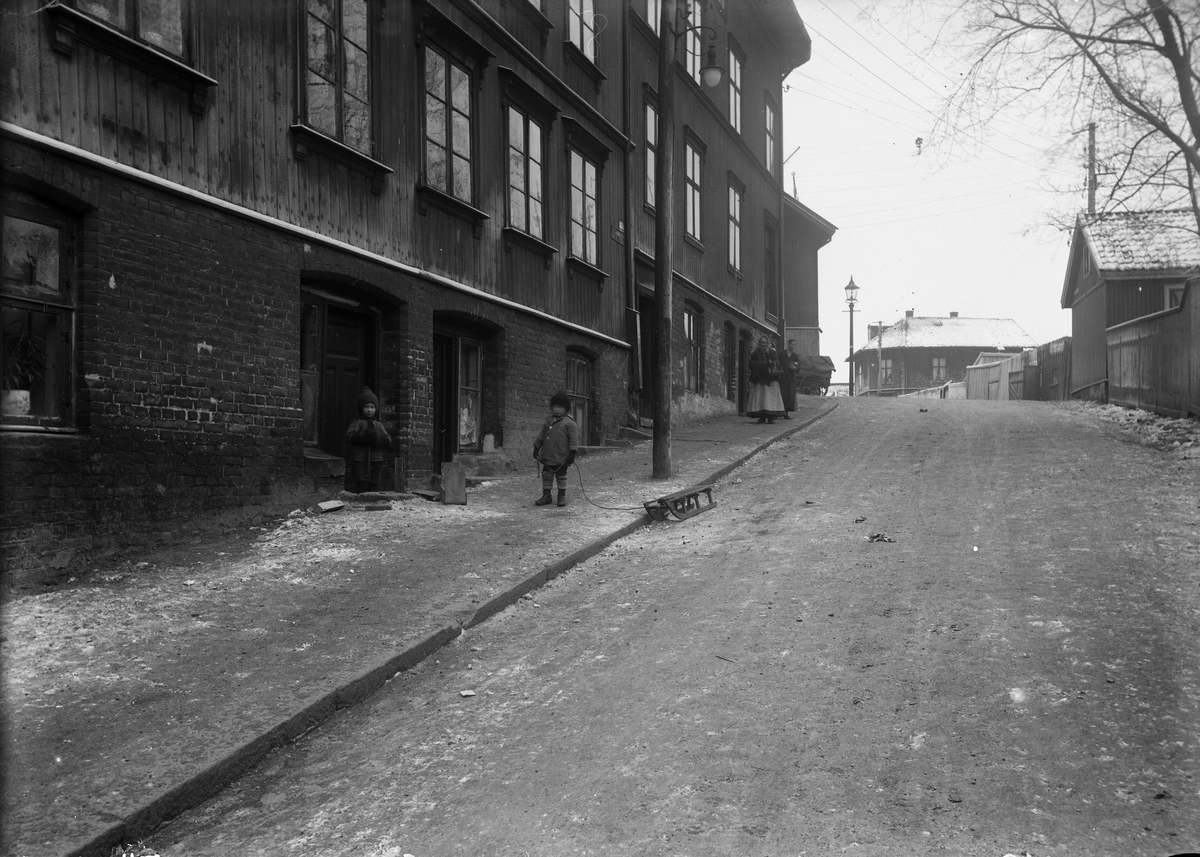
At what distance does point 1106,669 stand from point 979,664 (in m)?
0.65

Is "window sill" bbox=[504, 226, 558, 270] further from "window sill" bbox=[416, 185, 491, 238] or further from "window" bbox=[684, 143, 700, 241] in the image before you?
"window" bbox=[684, 143, 700, 241]

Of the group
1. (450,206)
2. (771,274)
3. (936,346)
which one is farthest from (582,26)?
(936,346)

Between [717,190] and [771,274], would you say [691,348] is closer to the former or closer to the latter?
[717,190]

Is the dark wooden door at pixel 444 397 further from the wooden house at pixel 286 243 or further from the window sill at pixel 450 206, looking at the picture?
the window sill at pixel 450 206

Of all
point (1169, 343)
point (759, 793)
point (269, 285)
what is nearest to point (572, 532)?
point (269, 285)

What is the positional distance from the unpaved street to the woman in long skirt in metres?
11.3

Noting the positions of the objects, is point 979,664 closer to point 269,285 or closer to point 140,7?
point 269,285

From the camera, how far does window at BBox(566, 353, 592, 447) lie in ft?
52.8

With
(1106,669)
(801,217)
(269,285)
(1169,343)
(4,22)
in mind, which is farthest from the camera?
(801,217)

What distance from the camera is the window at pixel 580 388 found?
16080 mm

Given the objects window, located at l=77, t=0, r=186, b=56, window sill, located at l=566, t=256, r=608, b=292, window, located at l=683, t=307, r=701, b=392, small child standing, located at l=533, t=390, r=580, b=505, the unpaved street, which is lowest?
the unpaved street

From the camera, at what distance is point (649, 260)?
19.1 meters

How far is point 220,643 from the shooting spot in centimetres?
583

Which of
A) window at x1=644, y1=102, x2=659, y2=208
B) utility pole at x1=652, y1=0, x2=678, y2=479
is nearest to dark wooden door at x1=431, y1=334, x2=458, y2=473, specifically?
utility pole at x1=652, y1=0, x2=678, y2=479
